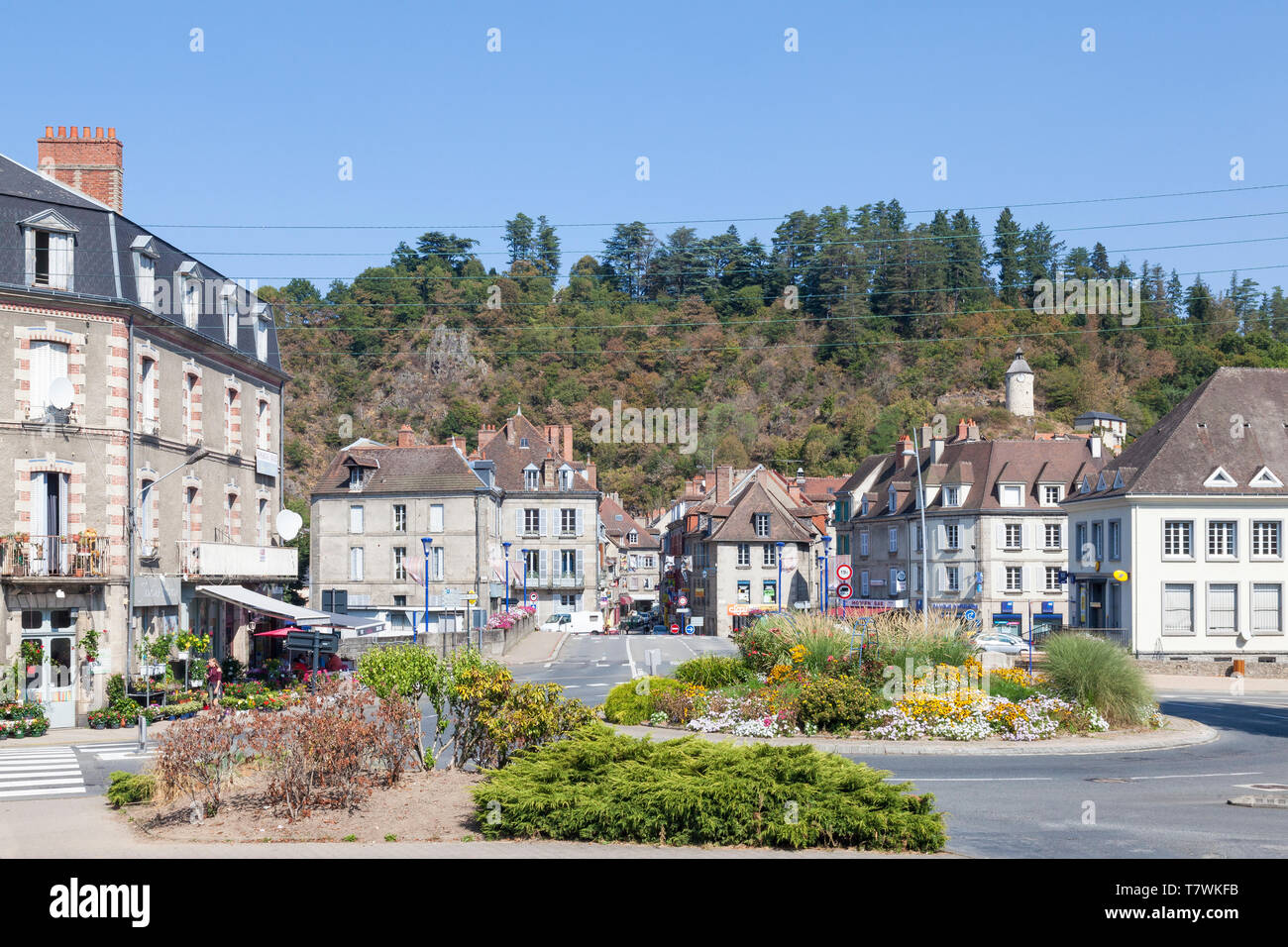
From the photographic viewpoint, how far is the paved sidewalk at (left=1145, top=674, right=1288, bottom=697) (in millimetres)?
36875

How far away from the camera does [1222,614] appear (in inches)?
1730

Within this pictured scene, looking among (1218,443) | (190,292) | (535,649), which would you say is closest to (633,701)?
(190,292)

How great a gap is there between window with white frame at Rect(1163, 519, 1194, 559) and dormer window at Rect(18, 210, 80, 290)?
36003 mm

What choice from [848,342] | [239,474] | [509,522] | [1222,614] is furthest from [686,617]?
[848,342]

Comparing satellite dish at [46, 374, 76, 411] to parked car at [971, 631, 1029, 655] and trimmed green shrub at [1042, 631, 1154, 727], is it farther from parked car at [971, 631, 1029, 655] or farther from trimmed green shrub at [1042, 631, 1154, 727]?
parked car at [971, 631, 1029, 655]

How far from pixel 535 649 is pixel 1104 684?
35.3 meters

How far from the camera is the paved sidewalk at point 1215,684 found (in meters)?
36.9

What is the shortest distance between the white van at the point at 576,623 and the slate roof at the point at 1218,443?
3435cm

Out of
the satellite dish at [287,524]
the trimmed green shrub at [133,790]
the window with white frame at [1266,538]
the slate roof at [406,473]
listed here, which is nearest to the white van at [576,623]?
the slate roof at [406,473]

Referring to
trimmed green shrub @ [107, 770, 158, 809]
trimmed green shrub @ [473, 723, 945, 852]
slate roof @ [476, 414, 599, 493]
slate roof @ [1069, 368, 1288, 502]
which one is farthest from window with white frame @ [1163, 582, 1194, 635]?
slate roof @ [476, 414, 599, 493]

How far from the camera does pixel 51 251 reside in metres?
28.4

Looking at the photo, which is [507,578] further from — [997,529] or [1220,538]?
[1220,538]

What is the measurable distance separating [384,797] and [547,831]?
2761 mm
